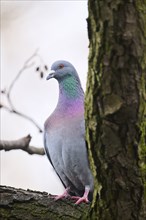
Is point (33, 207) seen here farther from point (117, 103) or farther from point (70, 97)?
point (70, 97)

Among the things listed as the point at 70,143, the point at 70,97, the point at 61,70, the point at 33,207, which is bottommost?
the point at 33,207

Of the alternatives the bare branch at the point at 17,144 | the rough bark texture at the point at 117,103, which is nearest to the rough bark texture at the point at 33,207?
the rough bark texture at the point at 117,103

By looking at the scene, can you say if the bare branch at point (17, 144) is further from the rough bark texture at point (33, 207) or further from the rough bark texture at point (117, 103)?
the rough bark texture at point (117, 103)

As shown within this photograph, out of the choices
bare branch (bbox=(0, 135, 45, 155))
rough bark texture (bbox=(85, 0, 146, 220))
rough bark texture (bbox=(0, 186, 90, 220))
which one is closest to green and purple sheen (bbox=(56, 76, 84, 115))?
bare branch (bbox=(0, 135, 45, 155))

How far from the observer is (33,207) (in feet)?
10.2

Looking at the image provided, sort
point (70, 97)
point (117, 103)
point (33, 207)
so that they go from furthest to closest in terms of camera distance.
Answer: point (70, 97) → point (33, 207) → point (117, 103)

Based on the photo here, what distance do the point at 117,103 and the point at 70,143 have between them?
1802 millimetres

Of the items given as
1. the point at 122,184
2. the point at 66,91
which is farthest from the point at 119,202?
the point at 66,91

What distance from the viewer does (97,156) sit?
8.37 ft

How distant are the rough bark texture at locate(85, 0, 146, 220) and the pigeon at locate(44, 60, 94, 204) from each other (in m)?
1.32

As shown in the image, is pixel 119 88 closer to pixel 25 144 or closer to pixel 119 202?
pixel 119 202

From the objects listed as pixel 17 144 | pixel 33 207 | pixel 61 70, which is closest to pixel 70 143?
pixel 17 144

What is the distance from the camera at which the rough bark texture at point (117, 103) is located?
2.26m

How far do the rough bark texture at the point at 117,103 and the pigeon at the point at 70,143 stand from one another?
4.32 ft
